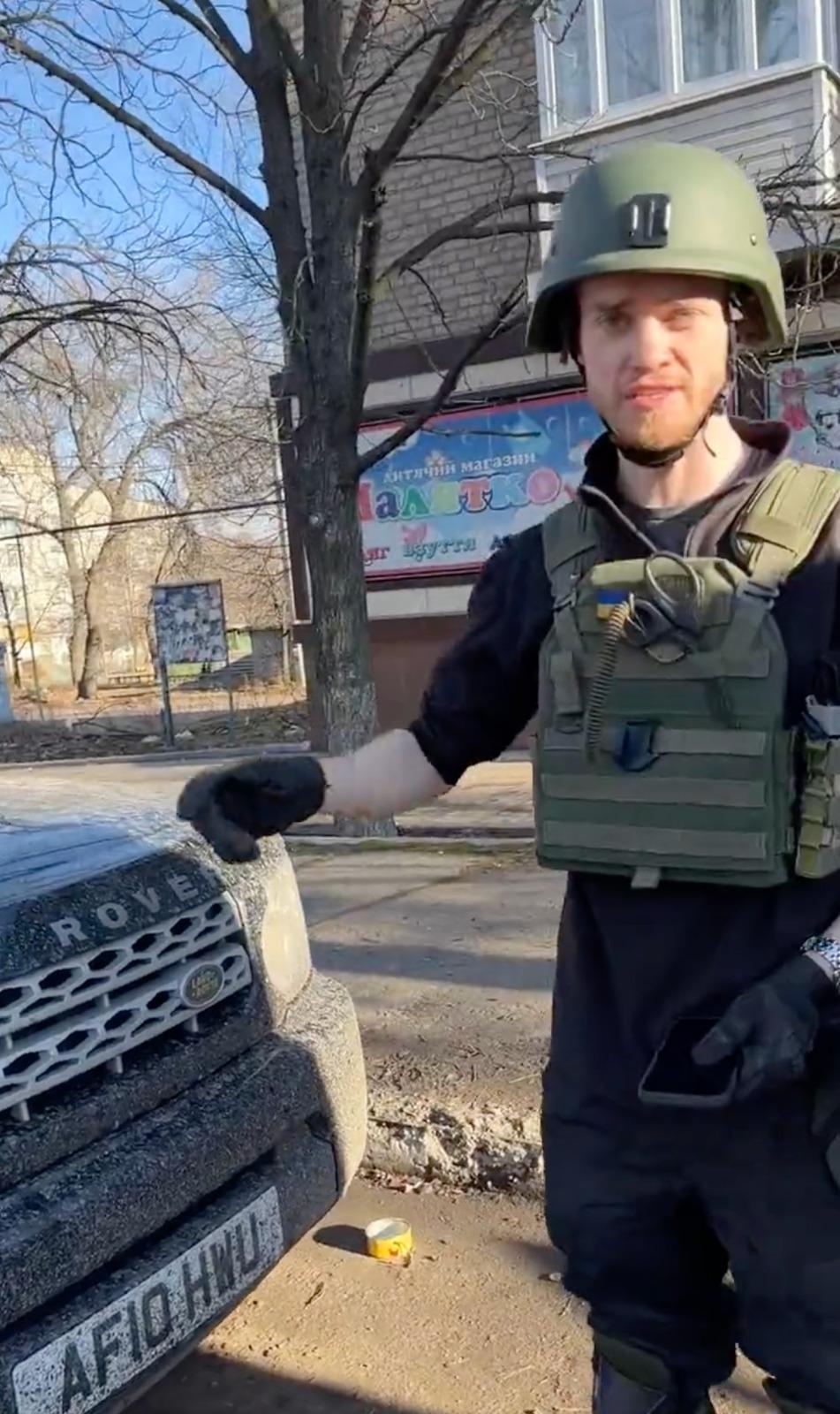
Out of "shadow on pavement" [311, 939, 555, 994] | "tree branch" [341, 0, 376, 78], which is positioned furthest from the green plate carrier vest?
"tree branch" [341, 0, 376, 78]

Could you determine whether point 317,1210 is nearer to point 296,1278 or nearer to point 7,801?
point 296,1278

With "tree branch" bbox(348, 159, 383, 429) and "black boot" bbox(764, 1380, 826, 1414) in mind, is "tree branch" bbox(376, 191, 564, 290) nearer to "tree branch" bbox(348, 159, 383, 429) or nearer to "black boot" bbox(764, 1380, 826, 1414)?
"tree branch" bbox(348, 159, 383, 429)

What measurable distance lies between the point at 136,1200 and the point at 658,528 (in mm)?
1284

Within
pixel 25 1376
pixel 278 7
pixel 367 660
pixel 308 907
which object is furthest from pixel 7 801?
pixel 278 7

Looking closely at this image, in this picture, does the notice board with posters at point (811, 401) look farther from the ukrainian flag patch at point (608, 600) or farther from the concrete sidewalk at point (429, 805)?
the ukrainian flag patch at point (608, 600)

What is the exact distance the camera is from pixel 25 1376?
167cm

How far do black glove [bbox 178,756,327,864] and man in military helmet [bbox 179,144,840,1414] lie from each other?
0.37m

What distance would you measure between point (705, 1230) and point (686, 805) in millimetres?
615

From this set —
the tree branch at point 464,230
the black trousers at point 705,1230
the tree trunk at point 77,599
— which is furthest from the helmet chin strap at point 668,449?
the tree trunk at point 77,599

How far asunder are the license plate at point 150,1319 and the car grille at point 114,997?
32cm

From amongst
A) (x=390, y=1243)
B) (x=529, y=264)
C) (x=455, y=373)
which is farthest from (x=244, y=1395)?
(x=529, y=264)

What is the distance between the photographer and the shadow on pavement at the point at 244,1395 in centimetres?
231

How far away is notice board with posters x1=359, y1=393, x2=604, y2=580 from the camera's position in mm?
10070

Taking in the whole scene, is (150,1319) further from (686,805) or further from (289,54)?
(289,54)
